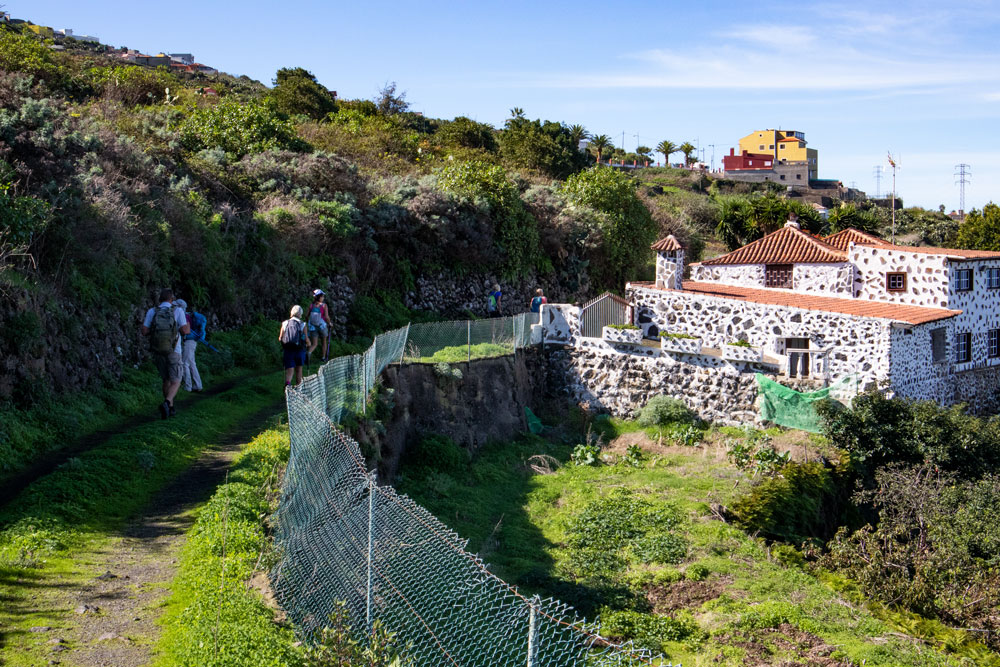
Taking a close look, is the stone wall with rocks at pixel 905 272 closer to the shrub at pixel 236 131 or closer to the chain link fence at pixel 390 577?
the shrub at pixel 236 131

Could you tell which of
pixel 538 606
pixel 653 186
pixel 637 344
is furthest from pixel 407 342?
pixel 653 186

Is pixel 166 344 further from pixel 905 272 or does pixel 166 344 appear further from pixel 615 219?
pixel 615 219

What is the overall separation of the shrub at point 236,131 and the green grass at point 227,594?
768 inches

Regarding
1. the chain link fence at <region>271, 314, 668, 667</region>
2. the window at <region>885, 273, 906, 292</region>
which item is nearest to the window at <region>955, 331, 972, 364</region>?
the window at <region>885, 273, 906, 292</region>

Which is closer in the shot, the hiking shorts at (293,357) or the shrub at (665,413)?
the hiking shorts at (293,357)

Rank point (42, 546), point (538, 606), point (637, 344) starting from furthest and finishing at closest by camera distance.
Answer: point (637, 344), point (42, 546), point (538, 606)

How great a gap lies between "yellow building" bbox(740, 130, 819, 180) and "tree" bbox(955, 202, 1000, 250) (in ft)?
181

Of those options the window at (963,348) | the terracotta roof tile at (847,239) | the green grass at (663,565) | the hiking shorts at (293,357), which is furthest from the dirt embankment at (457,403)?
the terracotta roof tile at (847,239)

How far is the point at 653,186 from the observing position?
84875 mm

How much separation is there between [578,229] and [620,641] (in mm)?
27236

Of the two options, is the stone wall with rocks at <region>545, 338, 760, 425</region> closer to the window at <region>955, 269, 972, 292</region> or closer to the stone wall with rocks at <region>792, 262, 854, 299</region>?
the stone wall with rocks at <region>792, 262, 854, 299</region>

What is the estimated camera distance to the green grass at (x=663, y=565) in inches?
475

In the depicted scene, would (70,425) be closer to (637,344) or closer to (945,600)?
(945,600)

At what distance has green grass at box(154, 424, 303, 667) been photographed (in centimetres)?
718
